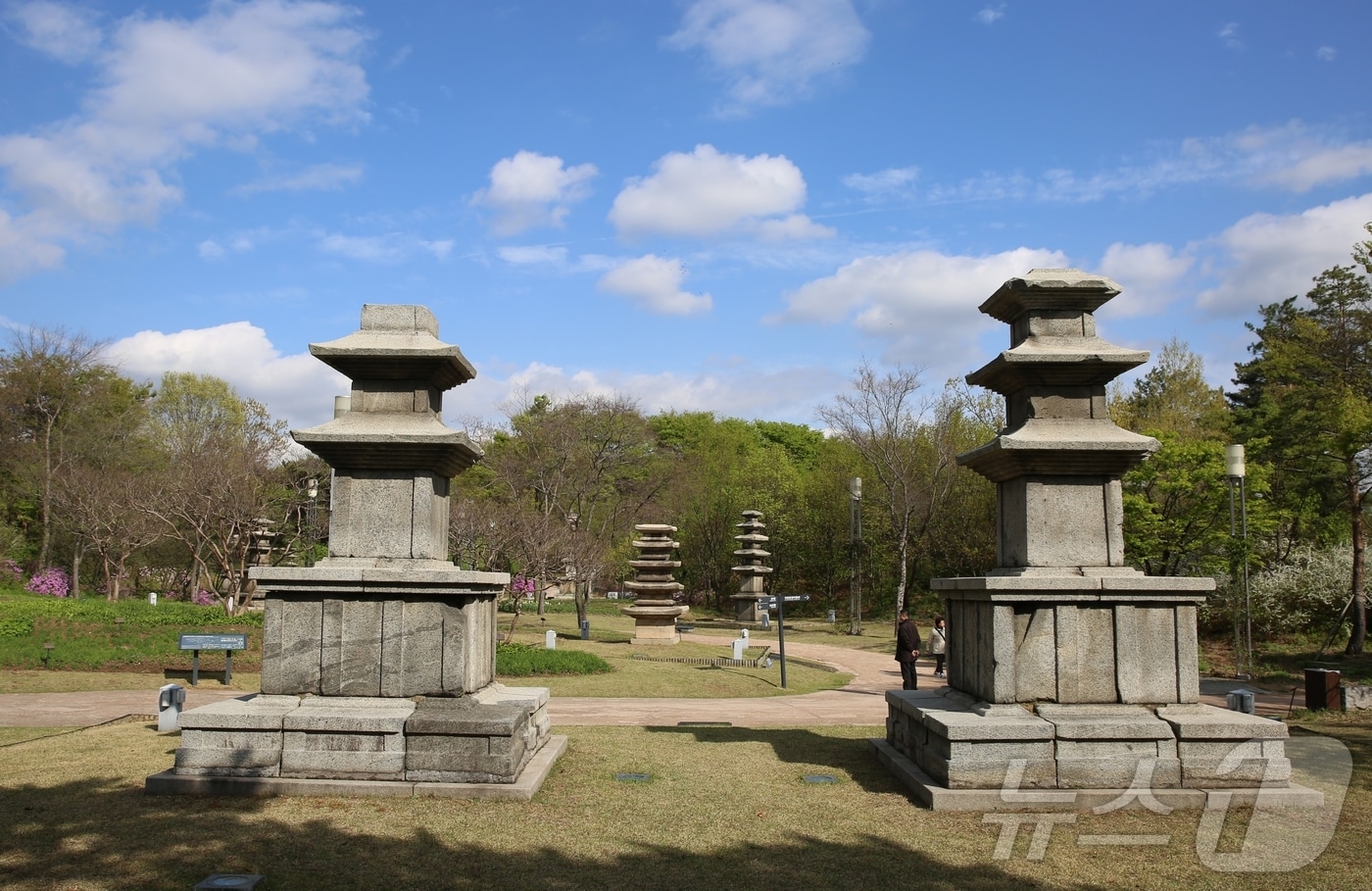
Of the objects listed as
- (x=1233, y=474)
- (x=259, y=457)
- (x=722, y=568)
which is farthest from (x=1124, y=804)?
(x=722, y=568)

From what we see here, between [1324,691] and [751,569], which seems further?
[751,569]

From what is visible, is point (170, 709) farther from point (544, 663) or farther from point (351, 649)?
point (544, 663)

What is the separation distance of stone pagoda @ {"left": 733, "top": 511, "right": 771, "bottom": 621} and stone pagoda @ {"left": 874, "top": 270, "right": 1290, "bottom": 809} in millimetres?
29215

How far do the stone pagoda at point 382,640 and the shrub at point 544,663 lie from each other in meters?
9.74

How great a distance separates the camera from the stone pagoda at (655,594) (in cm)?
2830

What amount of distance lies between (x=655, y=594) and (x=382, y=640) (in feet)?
66.8

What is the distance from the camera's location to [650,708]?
611 inches

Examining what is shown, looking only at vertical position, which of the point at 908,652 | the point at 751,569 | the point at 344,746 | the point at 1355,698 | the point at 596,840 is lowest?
the point at 1355,698

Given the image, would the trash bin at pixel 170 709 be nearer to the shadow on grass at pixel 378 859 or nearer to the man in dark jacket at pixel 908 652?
the shadow on grass at pixel 378 859

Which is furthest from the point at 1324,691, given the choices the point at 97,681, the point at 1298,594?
the point at 97,681

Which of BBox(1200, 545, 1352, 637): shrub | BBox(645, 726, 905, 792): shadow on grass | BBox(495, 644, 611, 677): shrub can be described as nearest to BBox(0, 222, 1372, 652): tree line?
BBox(1200, 545, 1352, 637): shrub

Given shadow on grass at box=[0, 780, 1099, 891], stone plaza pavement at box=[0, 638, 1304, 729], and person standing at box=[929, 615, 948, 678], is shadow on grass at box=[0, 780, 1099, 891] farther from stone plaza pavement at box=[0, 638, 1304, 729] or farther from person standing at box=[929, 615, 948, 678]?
person standing at box=[929, 615, 948, 678]

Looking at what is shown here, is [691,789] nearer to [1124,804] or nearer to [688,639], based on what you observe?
[1124,804]

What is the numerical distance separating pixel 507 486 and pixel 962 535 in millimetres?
20910
